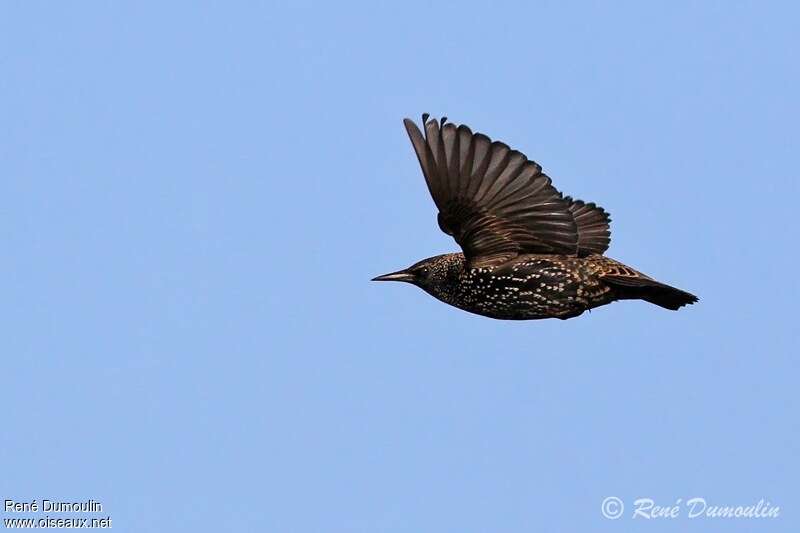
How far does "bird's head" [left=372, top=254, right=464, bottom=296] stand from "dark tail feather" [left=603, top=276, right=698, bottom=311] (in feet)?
4.43

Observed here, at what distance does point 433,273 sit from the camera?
1181 centimetres

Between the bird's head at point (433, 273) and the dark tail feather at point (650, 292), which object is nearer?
the dark tail feather at point (650, 292)

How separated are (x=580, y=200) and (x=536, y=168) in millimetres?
1835

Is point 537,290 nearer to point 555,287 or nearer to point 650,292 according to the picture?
point 555,287

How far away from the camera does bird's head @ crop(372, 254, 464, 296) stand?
1153 centimetres

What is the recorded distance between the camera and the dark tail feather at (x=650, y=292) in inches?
425

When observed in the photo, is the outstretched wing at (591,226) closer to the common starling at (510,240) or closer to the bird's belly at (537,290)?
the common starling at (510,240)

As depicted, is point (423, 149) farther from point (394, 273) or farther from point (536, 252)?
point (394, 273)

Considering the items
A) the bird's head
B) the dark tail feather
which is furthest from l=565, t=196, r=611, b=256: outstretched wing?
the bird's head

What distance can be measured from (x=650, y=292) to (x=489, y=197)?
62.9 inches

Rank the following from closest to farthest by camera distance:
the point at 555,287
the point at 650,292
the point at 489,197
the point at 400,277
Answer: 1. the point at 489,197
2. the point at 555,287
3. the point at 650,292
4. the point at 400,277

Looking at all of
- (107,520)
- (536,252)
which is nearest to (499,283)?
(536,252)

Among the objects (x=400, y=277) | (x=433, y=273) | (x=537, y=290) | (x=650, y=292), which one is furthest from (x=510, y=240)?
(x=400, y=277)

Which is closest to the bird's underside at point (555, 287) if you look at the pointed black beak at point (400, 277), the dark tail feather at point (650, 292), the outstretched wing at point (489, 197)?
the dark tail feather at point (650, 292)
